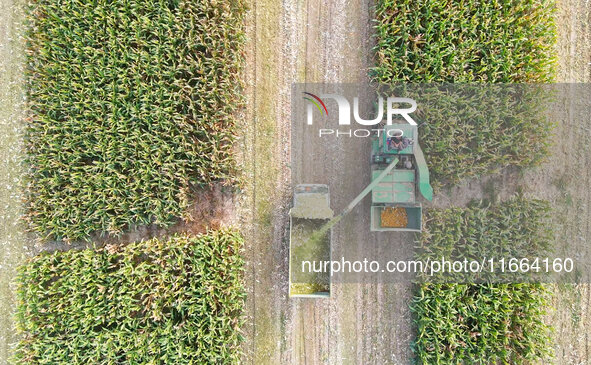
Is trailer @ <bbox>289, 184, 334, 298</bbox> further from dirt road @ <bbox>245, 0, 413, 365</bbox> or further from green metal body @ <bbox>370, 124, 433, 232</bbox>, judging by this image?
green metal body @ <bbox>370, 124, 433, 232</bbox>

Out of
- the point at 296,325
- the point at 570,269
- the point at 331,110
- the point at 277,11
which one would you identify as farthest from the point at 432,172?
the point at 277,11

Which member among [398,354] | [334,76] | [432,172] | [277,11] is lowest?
[398,354]

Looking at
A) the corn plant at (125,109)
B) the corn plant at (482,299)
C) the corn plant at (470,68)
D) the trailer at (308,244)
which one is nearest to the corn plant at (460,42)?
the corn plant at (470,68)

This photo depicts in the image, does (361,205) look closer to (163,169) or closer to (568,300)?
(163,169)

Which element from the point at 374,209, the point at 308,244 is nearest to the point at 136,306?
the point at 308,244

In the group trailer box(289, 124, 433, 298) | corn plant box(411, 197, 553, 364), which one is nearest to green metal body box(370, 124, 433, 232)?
trailer box(289, 124, 433, 298)

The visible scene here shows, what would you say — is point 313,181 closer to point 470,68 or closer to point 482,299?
point 470,68

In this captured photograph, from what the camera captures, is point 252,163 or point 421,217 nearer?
point 421,217
